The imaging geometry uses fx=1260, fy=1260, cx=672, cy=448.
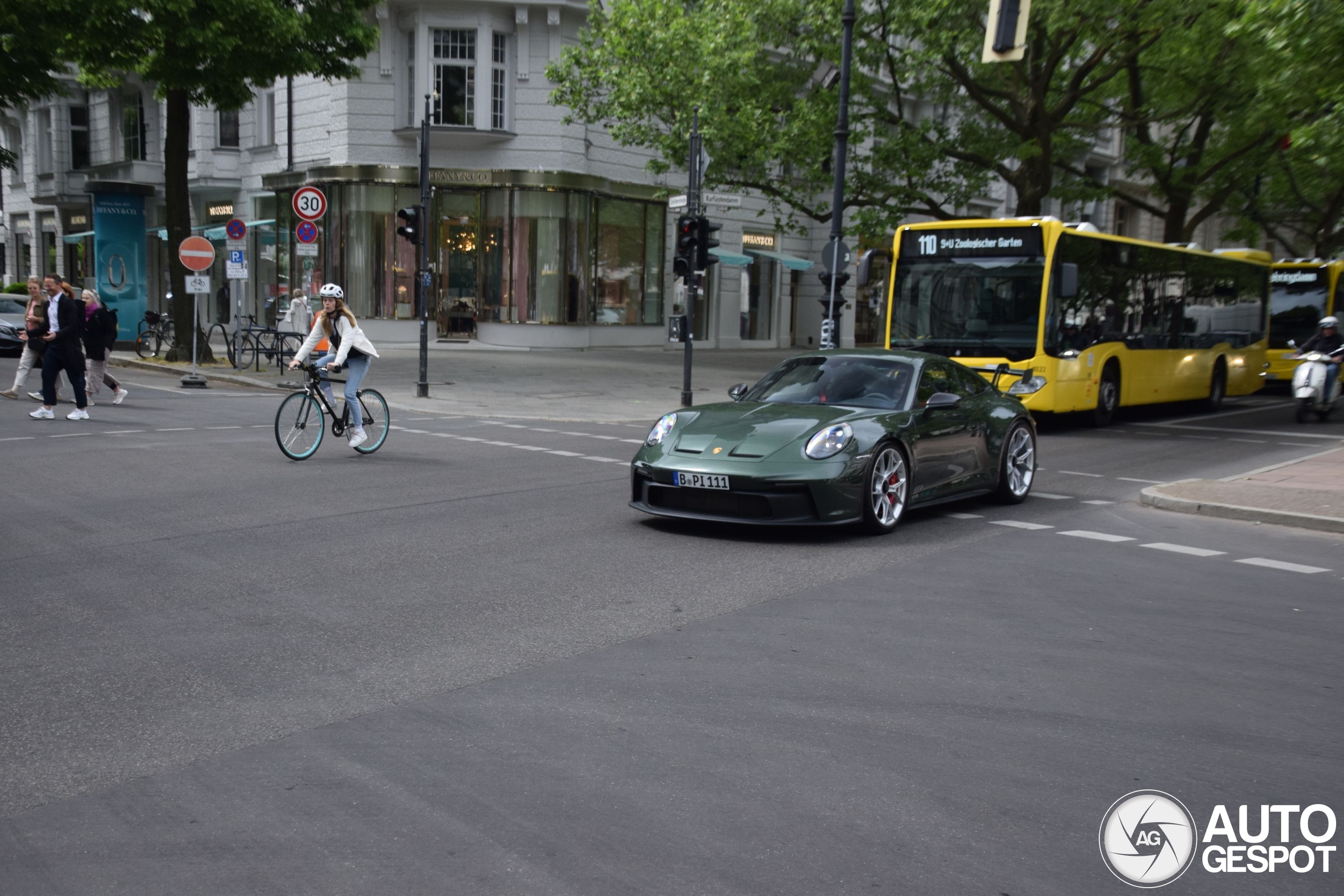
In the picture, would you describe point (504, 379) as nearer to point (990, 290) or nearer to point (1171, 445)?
point (990, 290)

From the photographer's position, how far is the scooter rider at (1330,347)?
834 inches

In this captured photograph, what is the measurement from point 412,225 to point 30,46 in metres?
9.16

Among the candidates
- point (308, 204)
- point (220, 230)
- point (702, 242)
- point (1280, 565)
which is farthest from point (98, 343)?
point (220, 230)

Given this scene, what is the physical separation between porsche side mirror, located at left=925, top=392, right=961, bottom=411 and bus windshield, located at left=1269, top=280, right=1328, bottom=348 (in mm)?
23638

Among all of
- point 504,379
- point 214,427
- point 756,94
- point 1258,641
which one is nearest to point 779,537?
point 1258,641

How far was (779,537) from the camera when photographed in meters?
8.98

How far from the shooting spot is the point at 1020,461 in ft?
36.3

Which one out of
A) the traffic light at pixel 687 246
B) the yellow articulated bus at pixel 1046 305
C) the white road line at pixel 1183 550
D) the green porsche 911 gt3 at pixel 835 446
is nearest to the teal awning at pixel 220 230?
the traffic light at pixel 687 246

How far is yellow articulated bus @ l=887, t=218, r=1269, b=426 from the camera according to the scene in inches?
691

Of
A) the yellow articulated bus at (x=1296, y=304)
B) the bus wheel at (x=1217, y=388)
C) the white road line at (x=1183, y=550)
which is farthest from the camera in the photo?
the yellow articulated bus at (x=1296, y=304)

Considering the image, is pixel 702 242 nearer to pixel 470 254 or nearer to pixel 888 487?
pixel 888 487

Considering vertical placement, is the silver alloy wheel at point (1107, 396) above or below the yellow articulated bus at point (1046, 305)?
below

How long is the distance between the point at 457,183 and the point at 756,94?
36.2ft

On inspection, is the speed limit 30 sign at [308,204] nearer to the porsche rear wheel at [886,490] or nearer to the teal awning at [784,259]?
the porsche rear wheel at [886,490]
